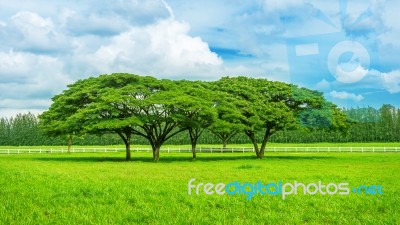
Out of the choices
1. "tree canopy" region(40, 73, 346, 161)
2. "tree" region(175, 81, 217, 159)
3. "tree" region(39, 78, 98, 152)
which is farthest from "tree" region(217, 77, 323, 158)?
"tree" region(39, 78, 98, 152)

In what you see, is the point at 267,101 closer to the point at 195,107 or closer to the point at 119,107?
the point at 195,107

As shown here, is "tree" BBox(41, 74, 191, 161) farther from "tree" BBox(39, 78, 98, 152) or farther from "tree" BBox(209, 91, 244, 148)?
"tree" BBox(209, 91, 244, 148)

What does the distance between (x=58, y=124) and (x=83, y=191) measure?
28884 millimetres

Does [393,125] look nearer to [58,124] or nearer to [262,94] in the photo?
[262,94]

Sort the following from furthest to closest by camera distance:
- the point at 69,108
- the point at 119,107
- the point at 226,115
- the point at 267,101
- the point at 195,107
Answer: the point at 267,101, the point at 69,108, the point at 226,115, the point at 119,107, the point at 195,107

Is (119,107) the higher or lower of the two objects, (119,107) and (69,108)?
the lower

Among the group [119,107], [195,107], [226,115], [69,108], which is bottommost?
[226,115]

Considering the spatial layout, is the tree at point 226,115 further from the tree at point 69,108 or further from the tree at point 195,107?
the tree at point 69,108

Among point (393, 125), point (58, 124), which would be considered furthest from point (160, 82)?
point (393, 125)

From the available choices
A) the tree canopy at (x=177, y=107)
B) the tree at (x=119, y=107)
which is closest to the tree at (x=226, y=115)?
the tree canopy at (x=177, y=107)

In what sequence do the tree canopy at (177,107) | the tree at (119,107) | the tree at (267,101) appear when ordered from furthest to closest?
the tree at (267,101), the tree canopy at (177,107), the tree at (119,107)

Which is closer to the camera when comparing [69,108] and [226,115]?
[226,115]

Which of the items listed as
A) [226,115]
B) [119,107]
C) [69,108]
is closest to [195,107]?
[226,115]

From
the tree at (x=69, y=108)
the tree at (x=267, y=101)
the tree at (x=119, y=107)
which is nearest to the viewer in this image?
the tree at (x=119, y=107)
